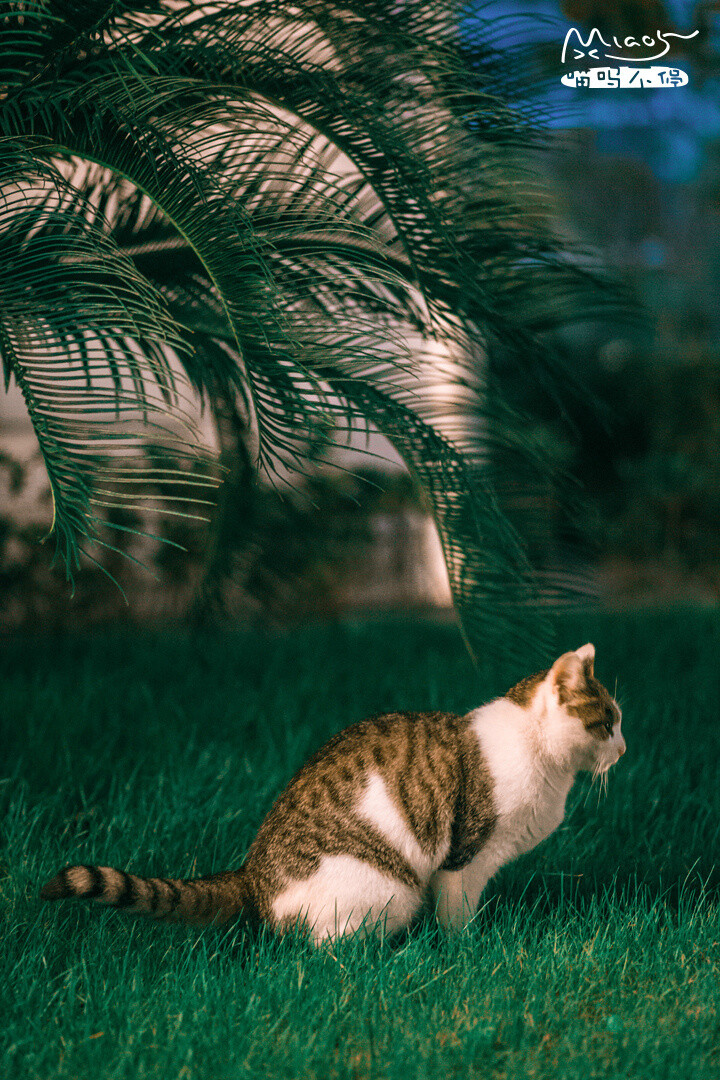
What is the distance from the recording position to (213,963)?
6.51ft

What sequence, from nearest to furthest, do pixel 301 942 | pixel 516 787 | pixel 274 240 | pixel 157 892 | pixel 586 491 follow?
pixel 157 892
pixel 301 942
pixel 516 787
pixel 274 240
pixel 586 491

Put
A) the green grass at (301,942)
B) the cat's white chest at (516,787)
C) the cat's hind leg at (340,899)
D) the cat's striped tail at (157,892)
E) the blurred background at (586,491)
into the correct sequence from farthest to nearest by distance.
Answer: the blurred background at (586,491)
the cat's white chest at (516,787)
the cat's hind leg at (340,899)
the cat's striped tail at (157,892)
the green grass at (301,942)

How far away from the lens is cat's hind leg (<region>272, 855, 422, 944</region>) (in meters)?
2.05

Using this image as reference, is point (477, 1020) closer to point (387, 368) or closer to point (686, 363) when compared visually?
point (387, 368)

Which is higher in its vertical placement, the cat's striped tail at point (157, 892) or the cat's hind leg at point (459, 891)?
the cat's striped tail at point (157, 892)

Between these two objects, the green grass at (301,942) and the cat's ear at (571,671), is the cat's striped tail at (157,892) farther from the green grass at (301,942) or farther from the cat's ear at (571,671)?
the cat's ear at (571,671)

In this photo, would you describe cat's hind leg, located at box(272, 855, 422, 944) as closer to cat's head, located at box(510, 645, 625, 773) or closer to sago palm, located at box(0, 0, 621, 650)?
cat's head, located at box(510, 645, 625, 773)

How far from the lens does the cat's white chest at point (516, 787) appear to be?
2.17 metres

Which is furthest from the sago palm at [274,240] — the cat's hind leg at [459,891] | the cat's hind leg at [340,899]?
the cat's hind leg at [340,899]

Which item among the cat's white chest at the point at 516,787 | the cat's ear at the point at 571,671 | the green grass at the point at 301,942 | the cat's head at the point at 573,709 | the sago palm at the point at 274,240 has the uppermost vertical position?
the sago palm at the point at 274,240

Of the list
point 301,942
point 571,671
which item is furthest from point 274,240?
point 301,942

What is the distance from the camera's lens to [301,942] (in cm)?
206

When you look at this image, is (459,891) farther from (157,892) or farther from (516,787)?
(157,892)

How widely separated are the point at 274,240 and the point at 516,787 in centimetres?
154
